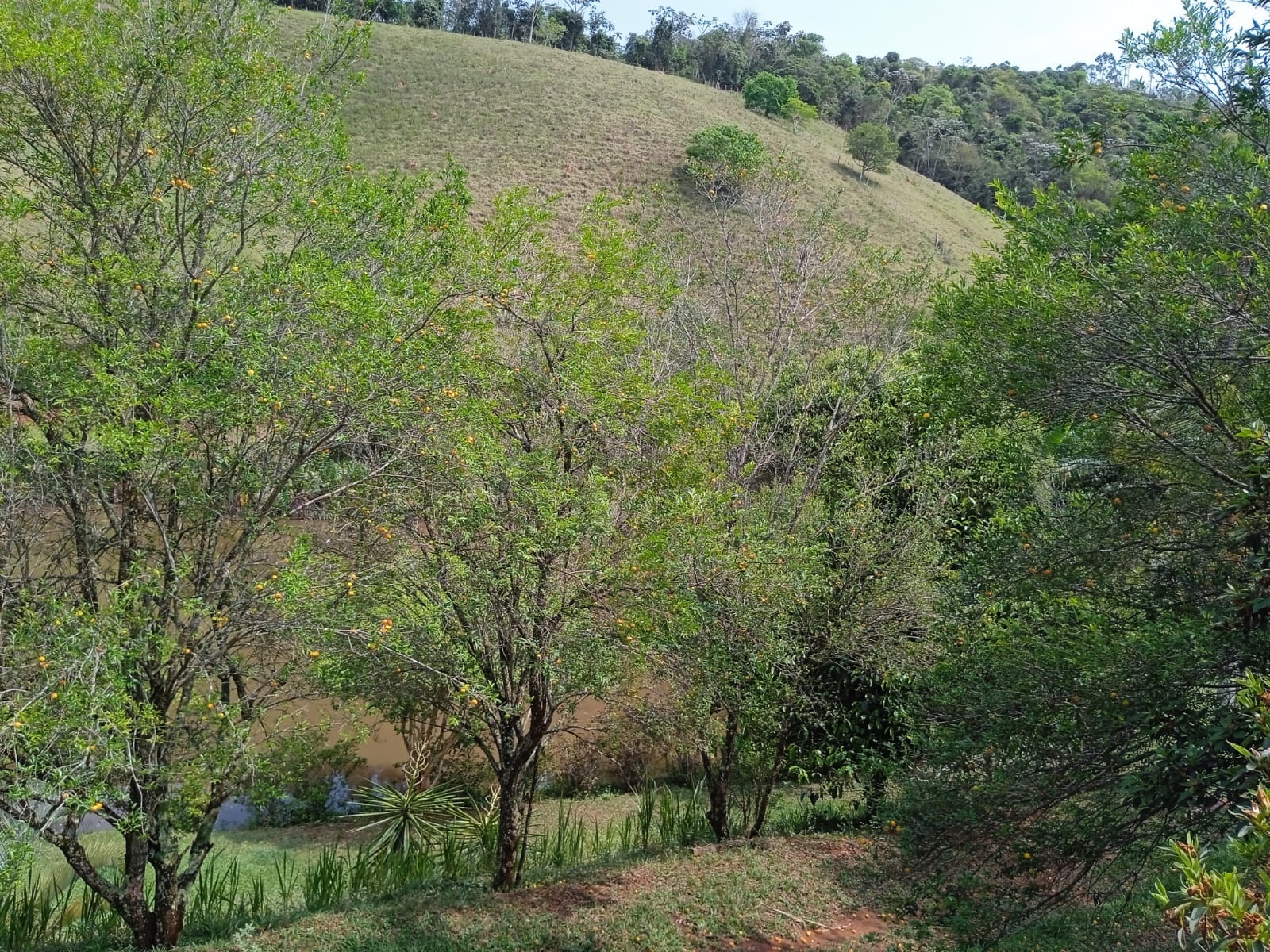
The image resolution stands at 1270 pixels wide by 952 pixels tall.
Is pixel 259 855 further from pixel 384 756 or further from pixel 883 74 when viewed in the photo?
pixel 883 74

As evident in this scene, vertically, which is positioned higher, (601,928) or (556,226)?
(556,226)

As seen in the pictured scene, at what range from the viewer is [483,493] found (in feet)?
19.6

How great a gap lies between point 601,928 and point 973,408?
501 cm

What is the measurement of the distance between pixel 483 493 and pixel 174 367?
1986mm

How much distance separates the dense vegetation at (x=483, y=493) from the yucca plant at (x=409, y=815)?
1706 mm

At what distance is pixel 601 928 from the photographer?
7207 mm

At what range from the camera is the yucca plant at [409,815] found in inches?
408

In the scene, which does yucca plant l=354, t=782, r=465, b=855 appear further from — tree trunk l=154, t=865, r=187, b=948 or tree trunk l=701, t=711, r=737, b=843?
tree trunk l=154, t=865, r=187, b=948

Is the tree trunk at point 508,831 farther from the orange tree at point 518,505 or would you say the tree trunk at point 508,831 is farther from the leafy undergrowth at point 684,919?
the leafy undergrowth at point 684,919

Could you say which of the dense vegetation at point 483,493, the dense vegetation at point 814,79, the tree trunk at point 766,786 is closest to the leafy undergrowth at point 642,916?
the dense vegetation at point 483,493

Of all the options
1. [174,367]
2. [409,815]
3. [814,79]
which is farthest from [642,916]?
[814,79]

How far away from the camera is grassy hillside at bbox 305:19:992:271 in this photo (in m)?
A: 41.0

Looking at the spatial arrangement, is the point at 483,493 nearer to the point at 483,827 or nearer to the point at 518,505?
the point at 518,505

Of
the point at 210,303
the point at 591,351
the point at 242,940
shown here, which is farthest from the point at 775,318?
the point at 242,940
